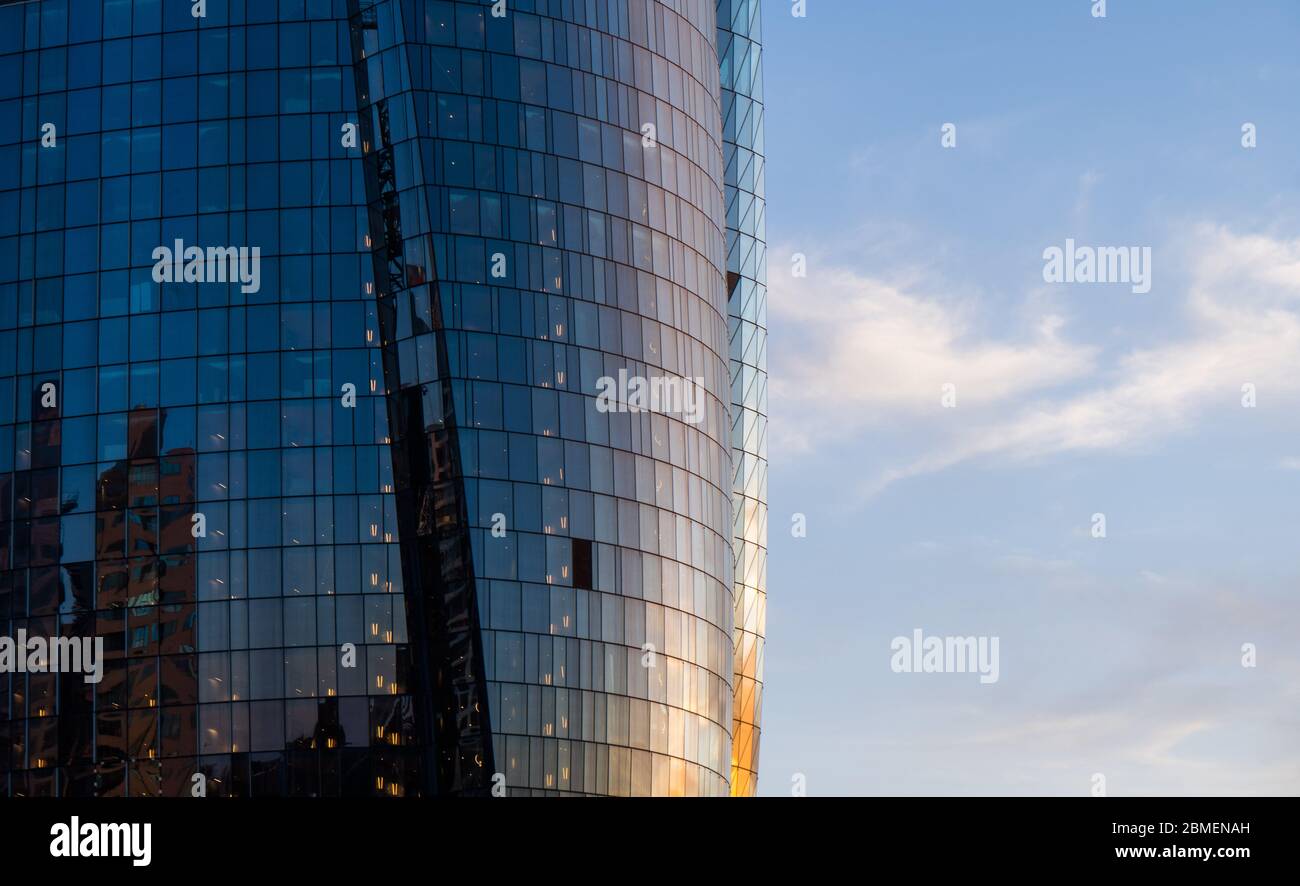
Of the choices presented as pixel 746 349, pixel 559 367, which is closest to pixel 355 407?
pixel 559 367

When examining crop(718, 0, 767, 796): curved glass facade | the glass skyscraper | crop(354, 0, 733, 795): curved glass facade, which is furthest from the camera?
crop(718, 0, 767, 796): curved glass facade

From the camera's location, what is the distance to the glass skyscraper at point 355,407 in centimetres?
9306

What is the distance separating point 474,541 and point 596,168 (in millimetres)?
22562

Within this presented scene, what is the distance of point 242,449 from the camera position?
317 feet

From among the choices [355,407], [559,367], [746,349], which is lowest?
[355,407]

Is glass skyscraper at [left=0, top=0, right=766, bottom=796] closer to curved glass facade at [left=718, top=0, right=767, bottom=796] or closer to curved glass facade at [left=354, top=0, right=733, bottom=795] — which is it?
curved glass facade at [left=354, top=0, right=733, bottom=795]

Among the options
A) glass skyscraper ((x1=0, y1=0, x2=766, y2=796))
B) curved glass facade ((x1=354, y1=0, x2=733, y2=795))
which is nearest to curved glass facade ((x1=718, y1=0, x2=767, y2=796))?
glass skyscraper ((x1=0, y1=0, x2=766, y2=796))

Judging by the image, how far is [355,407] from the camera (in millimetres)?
96812

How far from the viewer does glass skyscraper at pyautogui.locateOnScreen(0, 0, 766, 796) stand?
93.1 meters

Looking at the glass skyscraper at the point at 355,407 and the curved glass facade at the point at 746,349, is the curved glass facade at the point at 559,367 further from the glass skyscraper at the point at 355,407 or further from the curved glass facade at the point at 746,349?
the curved glass facade at the point at 746,349

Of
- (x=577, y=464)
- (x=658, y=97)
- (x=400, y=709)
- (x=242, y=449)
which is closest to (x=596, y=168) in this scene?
(x=658, y=97)

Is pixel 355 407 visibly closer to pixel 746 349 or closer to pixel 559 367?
pixel 559 367
